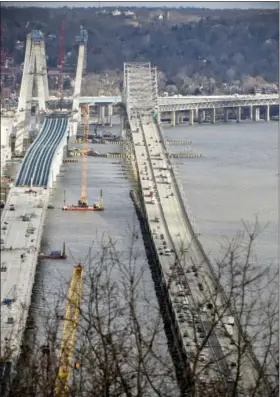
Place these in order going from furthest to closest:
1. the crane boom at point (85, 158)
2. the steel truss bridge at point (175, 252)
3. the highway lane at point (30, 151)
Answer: the highway lane at point (30, 151) < the crane boom at point (85, 158) < the steel truss bridge at point (175, 252)

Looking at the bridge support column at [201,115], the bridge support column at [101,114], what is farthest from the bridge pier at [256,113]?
the bridge support column at [101,114]

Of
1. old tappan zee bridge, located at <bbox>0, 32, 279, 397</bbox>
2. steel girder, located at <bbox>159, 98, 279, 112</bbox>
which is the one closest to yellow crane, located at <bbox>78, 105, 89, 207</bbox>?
old tappan zee bridge, located at <bbox>0, 32, 279, 397</bbox>

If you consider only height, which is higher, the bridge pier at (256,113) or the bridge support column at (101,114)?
the bridge support column at (101,114)

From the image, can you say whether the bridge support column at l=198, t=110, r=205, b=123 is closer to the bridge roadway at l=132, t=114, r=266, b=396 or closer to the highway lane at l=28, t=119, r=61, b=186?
the bridge roadway at l=132, t=114, r=266, b=396

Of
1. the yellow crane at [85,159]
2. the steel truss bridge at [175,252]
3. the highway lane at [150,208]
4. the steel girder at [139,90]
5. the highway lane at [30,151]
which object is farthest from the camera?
the steel girder at [139,90]

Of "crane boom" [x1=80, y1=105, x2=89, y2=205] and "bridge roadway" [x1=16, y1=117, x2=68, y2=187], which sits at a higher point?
"bridge roadway" [x1=16, y1=117, x2=68, y2=187]

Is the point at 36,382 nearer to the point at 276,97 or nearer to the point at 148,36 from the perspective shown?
the point at 276,97

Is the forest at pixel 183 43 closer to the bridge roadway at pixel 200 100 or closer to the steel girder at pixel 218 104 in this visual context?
the bridge roadway at pixel 200 100
